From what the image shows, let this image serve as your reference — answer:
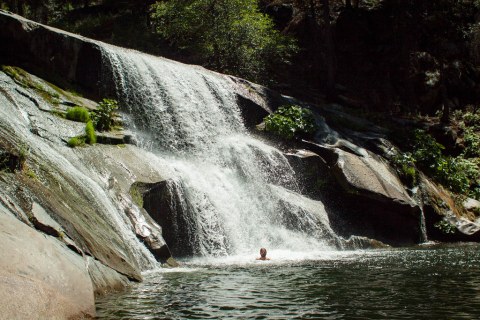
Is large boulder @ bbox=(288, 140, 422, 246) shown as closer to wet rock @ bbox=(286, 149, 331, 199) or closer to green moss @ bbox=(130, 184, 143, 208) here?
wet rock @ bbox=(286, 149, 331, 199)

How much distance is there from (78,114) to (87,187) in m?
4.46

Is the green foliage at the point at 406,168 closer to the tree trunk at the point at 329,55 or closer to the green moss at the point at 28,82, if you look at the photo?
the tree trunk at the point at 329,55

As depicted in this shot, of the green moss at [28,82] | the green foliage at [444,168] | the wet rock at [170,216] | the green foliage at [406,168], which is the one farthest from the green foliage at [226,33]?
the wet rock at [170,216]

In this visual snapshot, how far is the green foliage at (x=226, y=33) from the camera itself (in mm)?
25797

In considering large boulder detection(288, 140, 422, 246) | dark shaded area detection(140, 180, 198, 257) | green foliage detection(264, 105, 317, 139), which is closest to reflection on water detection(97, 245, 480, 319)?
dark shaded area detection(140, 180, 198, 257)

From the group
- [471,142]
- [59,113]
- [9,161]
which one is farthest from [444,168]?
[9,161]

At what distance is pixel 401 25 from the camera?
95.2 feet

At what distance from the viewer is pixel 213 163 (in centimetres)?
1606

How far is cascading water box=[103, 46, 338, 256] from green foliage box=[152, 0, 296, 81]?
652 cm

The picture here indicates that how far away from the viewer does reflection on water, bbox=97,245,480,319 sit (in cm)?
592

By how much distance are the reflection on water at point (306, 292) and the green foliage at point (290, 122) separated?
8057 mm

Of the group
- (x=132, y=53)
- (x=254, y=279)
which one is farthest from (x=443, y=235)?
(x=132, y=53)

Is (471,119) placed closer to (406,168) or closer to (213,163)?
(406,168)

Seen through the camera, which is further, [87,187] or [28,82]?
[28,82]
